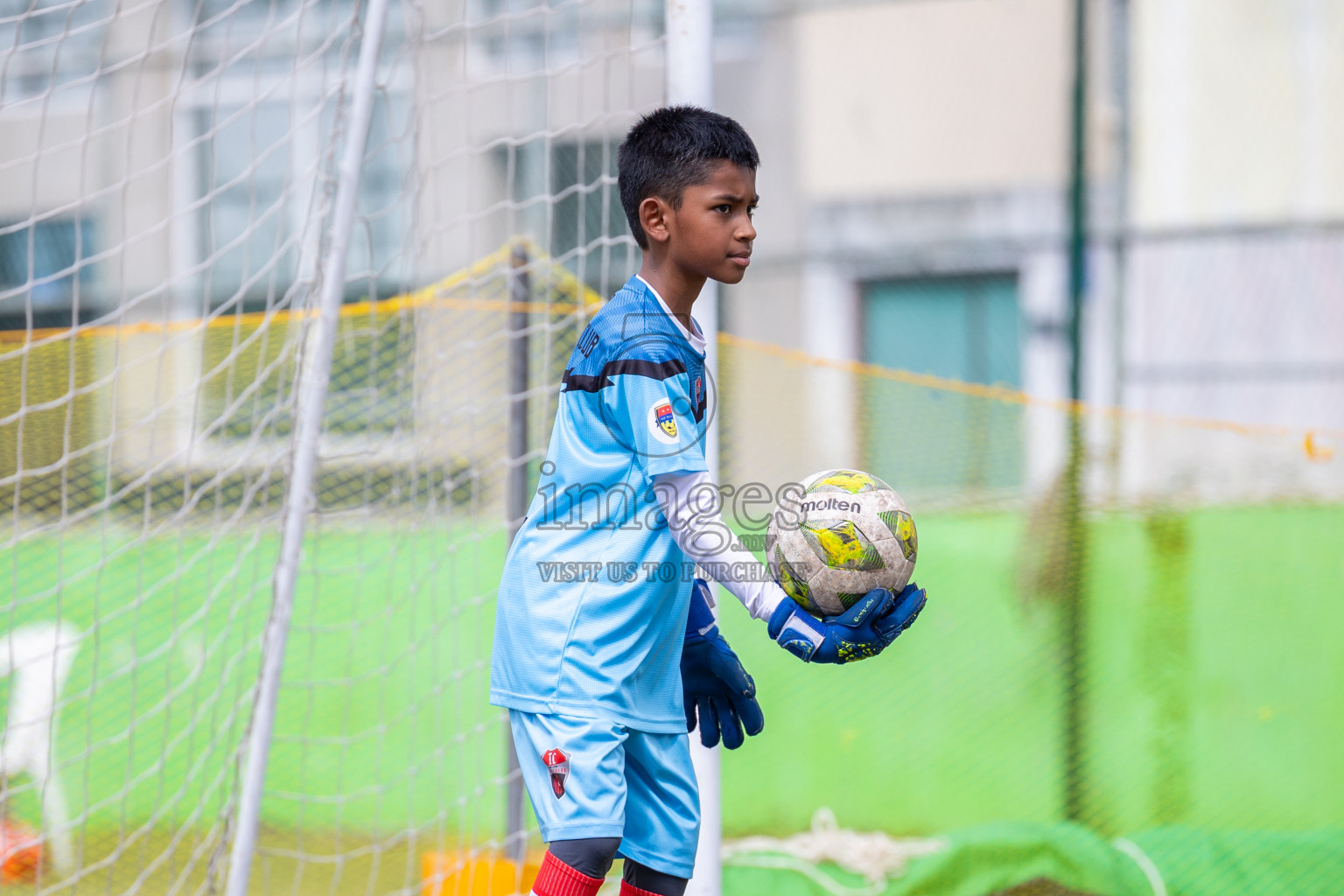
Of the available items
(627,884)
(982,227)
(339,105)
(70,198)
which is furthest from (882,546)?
(70,198)

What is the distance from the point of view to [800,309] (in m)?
6.46

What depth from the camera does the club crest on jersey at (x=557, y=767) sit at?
1.81 m

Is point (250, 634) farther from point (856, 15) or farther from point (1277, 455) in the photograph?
point (856, 15)

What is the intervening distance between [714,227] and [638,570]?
59 centimetres

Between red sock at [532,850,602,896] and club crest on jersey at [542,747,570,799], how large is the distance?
4.2 inches

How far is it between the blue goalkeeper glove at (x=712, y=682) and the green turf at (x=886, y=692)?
178 cm

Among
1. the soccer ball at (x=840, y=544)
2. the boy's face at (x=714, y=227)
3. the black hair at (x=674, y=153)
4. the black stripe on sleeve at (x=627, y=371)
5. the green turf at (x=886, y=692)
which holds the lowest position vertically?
the green turf at (x=886, y=692)

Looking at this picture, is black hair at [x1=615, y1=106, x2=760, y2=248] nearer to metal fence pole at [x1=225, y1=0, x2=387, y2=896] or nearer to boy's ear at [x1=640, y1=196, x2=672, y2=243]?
boy's ear at [x1=640, y1=196, x2=672, y2=243]

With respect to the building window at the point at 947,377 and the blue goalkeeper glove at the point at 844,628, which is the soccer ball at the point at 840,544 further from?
the building window at the point at 947,377

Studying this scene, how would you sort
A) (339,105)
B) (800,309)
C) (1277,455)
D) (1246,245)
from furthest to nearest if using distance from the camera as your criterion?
(800,309) → (1246,245) → (1277,455) → (339,105)

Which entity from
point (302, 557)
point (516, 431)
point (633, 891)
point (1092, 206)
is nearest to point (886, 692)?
point (516, 431)

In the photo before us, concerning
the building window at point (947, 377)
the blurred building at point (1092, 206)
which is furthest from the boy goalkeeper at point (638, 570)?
the blurred building at point (1092, 206)

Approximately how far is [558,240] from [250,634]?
2.78 m

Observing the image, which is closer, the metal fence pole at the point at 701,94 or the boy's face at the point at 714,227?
the boy's face at the point at 714,227
